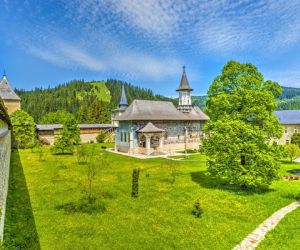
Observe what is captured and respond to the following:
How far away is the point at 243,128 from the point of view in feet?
52.9

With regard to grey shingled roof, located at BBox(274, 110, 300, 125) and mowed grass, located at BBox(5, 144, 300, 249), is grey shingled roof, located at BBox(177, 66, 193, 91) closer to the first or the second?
grey shingled roof, located at BBox(274, 110, 300, 125)

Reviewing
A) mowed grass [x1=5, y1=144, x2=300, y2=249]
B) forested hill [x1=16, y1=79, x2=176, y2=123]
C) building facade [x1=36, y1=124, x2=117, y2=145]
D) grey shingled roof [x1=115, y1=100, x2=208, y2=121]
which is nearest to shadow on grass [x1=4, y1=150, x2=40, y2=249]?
mowed grass [x1=5, y1=144, x2=300, y2=249]

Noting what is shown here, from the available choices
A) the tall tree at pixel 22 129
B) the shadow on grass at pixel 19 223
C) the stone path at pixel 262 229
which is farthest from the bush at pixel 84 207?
the tall tree at pixel 22 129

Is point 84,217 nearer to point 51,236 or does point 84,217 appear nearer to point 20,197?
point 51,236

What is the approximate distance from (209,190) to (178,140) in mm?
26479

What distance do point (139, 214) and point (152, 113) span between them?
1154 inches

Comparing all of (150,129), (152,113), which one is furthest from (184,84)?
(150,129)

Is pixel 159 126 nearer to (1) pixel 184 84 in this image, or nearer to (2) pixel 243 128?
(1) pixel 184 84

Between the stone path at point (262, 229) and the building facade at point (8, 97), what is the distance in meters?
54.4

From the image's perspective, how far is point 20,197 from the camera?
14992mm

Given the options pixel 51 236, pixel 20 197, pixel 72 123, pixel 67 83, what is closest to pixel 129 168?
pixel 20 197

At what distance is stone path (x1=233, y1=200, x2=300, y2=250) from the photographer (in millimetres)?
9747

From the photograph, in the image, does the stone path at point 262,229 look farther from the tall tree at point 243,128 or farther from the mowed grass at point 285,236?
the tall tree at point 243,128

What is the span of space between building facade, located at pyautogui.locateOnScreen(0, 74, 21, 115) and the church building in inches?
1050
